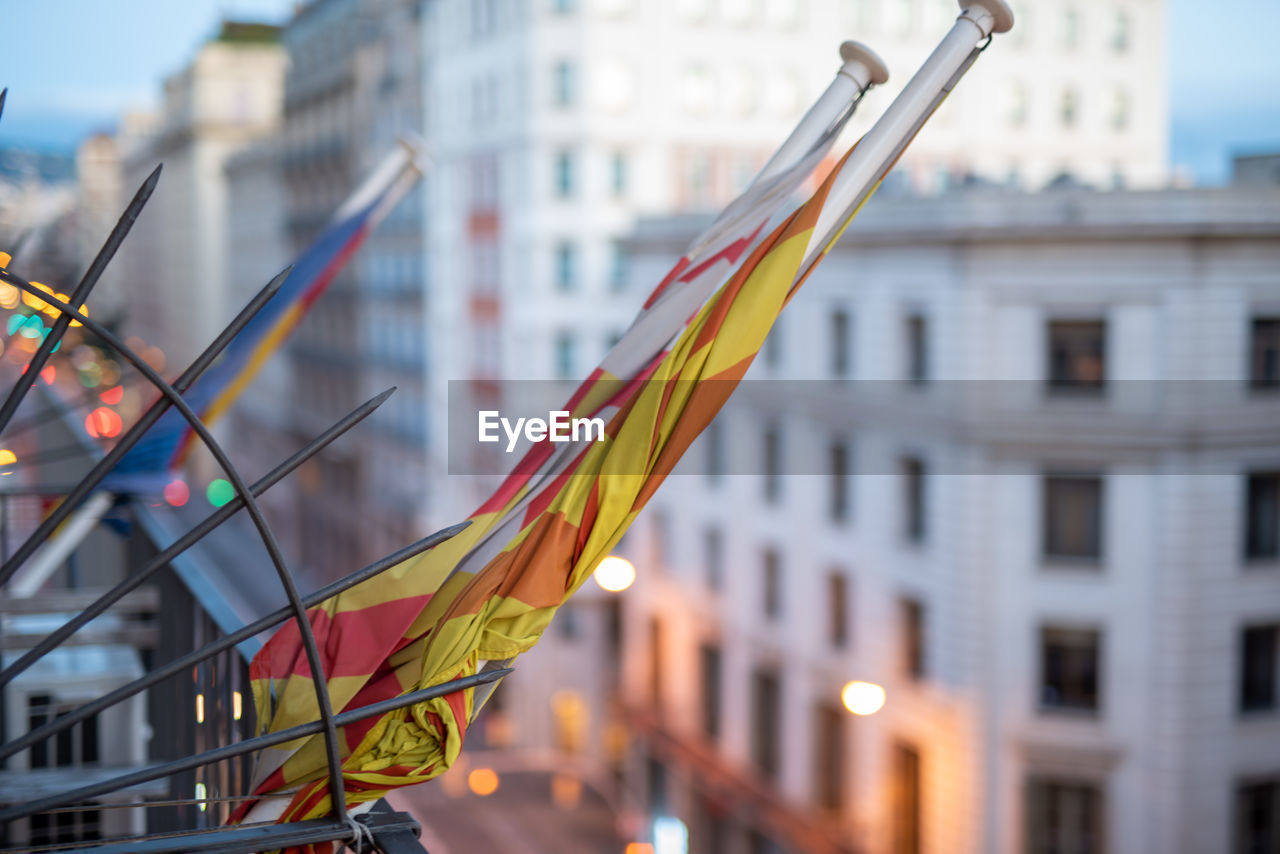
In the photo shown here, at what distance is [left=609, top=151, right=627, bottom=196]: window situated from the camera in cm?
3828

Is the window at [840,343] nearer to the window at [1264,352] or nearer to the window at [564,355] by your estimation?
the window at [1264,352]

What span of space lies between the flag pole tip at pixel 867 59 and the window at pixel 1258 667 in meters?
20.1

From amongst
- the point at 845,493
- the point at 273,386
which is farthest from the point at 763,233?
the point at 273,386

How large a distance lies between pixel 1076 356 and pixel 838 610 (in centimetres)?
686

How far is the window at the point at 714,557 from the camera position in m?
30.9

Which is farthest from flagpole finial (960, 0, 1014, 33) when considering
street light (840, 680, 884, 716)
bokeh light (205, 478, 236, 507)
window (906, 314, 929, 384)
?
bokeh light (205, 478, 236, 507)

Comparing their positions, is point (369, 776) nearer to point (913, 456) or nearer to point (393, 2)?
point (913, 456)

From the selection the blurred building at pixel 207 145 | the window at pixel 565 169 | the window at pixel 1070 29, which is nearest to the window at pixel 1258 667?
the window at pixel 1070 29

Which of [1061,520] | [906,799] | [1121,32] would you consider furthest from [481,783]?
[1121,32]

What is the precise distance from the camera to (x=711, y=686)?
31516 mm

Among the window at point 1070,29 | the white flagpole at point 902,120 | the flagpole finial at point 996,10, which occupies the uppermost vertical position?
the window at point 1070,29

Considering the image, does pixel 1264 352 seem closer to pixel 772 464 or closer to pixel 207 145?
pixel 772 464

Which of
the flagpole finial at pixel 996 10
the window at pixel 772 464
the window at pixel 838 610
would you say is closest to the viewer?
the flagpole finial at pixel 996 10

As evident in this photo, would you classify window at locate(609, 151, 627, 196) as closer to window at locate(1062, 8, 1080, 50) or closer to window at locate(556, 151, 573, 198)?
window at locate(556, 151, 573, 198)
